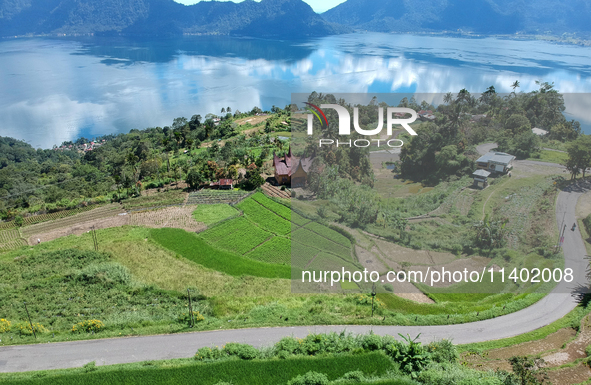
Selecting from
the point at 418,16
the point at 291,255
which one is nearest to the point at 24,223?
the point at 291,255

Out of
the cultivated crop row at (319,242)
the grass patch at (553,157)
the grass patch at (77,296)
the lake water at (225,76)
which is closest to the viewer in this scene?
the grass patch at (77,296)

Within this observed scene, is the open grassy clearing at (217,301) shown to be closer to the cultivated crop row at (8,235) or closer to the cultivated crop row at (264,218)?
the cultivated crop row at (8,235)

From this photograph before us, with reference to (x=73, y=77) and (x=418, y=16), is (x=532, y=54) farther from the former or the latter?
(x=73, y=77)

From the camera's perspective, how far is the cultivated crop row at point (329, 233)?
85.4ft

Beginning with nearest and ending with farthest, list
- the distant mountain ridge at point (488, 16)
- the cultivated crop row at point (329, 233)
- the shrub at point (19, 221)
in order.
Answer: the cultivated crop row at point (329, 233), the shrub at point (19, 221), the distant mountain ridge at point (488, 16)

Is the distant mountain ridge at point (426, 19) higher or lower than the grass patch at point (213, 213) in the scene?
higher

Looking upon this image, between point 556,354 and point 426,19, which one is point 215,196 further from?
point 426,19

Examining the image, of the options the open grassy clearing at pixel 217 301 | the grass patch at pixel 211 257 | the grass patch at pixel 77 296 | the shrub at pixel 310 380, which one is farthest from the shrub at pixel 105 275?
the shrub at pixel 310 380

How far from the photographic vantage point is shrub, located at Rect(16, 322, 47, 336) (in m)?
16.6

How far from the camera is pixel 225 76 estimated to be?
371 feet

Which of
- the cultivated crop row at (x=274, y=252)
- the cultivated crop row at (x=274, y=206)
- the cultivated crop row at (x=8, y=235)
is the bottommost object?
the cultivated crop row at (x=274, y=252)

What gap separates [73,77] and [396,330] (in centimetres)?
12358

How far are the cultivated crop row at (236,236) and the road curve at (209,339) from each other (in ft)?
34.3

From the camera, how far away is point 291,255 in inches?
1011
